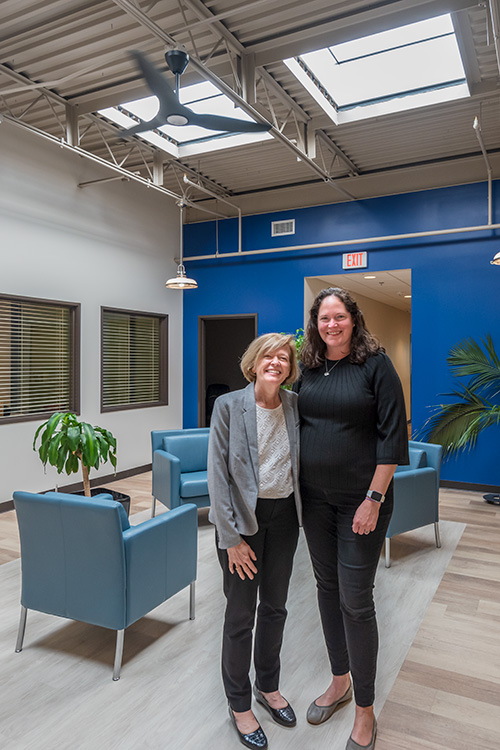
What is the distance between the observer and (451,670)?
2410mm

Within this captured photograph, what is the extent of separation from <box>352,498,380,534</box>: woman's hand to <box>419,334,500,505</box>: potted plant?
12.3 ft

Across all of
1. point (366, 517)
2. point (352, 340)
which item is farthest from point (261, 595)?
point (352, 340)

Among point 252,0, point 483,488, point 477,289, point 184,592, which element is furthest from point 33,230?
point 483,488

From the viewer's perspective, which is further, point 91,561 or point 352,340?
point 91,561

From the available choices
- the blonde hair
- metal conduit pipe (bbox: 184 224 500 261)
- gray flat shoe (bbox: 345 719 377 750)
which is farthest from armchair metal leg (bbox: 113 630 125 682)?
metal conduit pipe (bbox: 184 224 500 261)

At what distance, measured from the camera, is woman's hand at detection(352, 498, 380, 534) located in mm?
1744

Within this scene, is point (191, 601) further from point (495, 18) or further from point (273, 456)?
point (495, 18)

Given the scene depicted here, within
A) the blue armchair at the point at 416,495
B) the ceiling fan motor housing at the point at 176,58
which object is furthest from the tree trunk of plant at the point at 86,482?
the ceiling fan motor housing at the point at 176,58

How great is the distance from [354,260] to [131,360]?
3122 mm

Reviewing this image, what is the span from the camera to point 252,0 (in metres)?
3.29

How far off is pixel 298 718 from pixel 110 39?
427cm

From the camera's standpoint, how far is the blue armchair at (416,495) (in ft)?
11.9

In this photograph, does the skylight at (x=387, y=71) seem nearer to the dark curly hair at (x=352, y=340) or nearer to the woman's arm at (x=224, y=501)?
the dark curly hair at (x=352, y=340)

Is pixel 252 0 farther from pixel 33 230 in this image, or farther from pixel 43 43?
pixel 33 230
